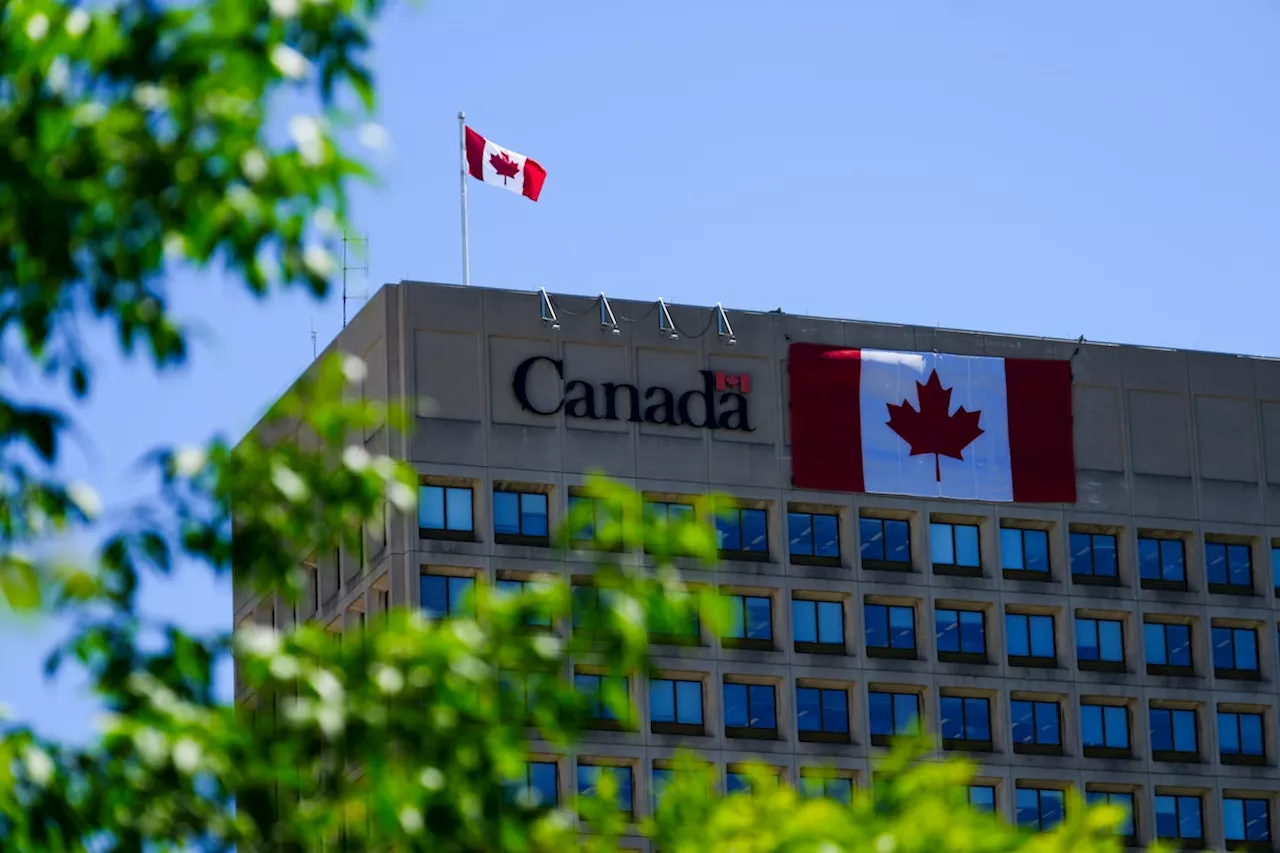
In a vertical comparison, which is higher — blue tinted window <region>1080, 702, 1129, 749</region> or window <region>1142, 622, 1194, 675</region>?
window <region>1142, 622, 1194, 675</region>

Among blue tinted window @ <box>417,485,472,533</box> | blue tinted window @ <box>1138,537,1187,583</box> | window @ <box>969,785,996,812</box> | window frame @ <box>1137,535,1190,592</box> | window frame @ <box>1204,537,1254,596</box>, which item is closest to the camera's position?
blue tinted window @ <box>417,485,472,533</box>

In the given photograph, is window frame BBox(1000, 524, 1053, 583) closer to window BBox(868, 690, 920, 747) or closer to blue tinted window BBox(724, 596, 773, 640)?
window BBox(868, 690, 920, 747)

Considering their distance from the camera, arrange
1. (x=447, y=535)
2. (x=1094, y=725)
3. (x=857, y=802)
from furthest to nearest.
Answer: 1. (x=1094, y=725)
2. (x=447, y=535)
3. (x=857, y=802)

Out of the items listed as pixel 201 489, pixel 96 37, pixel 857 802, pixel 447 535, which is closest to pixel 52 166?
pixel 96 37

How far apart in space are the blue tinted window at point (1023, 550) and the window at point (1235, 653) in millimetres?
7430

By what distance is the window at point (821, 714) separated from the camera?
96.6m

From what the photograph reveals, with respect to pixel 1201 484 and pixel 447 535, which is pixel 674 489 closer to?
pixel 447 535

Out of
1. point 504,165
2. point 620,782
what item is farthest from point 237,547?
point 504,165

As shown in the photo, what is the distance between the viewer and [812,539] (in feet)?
324

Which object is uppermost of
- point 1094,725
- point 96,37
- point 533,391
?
point 533,391

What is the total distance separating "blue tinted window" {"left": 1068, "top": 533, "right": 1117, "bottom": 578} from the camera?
103 metres

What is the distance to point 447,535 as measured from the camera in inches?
3671

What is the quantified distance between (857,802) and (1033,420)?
84550 mm

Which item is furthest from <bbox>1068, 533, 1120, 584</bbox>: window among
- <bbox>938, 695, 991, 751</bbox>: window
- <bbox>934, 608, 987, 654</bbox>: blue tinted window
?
<bbox>938, 695, 991, 751</bbox>: window
